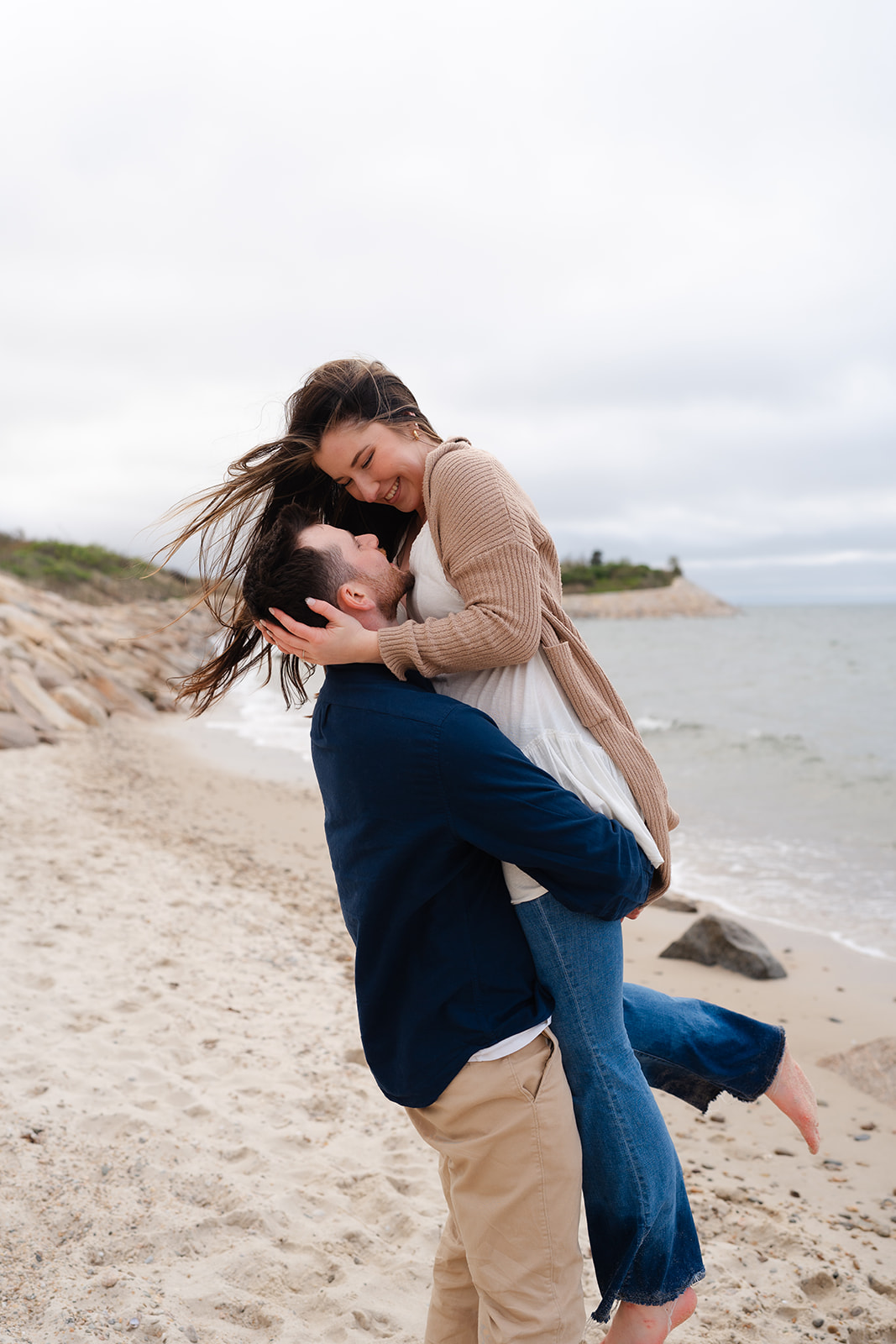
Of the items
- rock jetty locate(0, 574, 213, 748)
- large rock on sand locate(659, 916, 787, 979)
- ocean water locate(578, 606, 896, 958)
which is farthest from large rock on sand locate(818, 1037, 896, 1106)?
rock jetty locate(0, 574, 213, 748)

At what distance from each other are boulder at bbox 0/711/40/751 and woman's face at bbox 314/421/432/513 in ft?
28.8

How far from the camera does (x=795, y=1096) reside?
2330 millimetres

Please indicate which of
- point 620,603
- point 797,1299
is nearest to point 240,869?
point 797,1299

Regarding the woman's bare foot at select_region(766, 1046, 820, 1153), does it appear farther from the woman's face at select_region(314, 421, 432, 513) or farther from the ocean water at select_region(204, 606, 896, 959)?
the ocean water at select_region(204, 606, 896, 959)

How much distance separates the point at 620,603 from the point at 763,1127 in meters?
68.9

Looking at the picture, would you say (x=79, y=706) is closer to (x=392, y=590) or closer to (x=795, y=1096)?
(x=392, y=590)

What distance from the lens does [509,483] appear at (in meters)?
1.99

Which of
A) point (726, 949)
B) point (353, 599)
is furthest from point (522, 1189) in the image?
point (726, 949)

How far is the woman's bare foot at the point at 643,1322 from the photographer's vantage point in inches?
78.0

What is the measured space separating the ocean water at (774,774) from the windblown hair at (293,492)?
17.9 feet

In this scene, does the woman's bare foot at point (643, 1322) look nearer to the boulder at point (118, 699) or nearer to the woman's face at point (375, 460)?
the woman's face at point (375, 460)

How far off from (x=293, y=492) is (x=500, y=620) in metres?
0.91

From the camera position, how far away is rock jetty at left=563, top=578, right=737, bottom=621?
230 ft

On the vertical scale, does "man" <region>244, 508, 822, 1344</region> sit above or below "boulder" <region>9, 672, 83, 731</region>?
above
